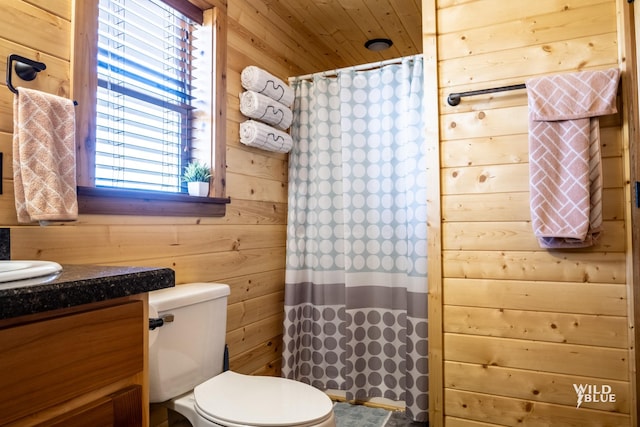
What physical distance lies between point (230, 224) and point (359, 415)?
1260mm

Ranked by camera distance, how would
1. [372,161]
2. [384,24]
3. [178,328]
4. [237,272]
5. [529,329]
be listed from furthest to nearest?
[384,24]
[372,161]
[237,272]
[529,329]
[178,328]

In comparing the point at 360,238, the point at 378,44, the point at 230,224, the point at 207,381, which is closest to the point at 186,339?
the point at 207,381

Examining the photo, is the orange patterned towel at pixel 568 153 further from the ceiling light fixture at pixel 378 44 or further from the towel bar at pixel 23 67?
the towel bar at pixel 23 67

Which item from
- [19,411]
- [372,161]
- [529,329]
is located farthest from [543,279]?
[19,411]

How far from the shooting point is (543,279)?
5.63 ft

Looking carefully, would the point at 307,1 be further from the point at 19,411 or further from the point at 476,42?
the point at 19,411

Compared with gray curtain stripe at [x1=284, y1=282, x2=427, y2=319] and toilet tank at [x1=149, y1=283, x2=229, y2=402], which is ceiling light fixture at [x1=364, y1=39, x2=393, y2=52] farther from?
toilet tank at [x1=149, y1=283, x2=229, y2=402]

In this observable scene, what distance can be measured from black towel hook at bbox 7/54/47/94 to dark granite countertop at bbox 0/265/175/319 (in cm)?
72

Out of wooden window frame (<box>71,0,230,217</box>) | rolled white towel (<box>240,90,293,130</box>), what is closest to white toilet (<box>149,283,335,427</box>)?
wooden window frame (<box>71,0,230,217</box>)

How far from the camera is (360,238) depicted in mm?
2301

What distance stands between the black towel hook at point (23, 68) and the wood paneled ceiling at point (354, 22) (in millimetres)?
1531

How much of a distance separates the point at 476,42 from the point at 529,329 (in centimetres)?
132

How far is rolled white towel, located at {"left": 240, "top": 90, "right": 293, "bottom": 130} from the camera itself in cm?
209

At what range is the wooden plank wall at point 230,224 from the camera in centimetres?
120
